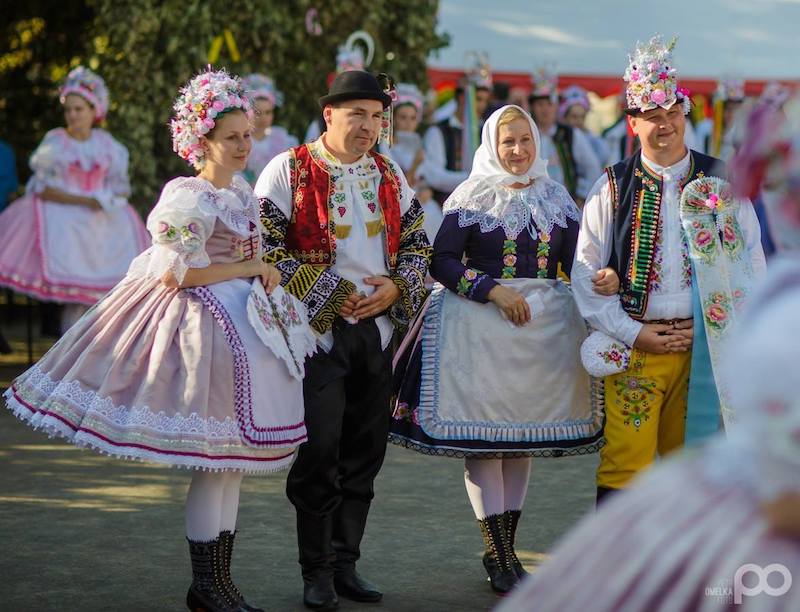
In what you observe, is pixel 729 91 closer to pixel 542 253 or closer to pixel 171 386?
pixel 542 253

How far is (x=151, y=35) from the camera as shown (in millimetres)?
9789

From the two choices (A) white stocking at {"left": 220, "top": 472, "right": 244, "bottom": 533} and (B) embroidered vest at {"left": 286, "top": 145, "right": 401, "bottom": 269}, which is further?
(B) embroidered vest at {"left": 286, "top": 145, "right": 401, "bottom": 269}

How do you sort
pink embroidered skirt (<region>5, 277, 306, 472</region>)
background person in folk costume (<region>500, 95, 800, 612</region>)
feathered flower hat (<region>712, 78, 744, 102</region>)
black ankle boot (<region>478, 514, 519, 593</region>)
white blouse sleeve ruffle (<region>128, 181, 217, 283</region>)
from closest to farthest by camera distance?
1. background person in folk costume (<region>500, 95, 800, 612</region>)
2. pink embroidered skirt (<region>5, 277, 306, 472</region>)
3. white blouse sleeve ruffle (<region>128, 181, 217, 283</region>)
4. black ankle boot (<region>478, 514, 519, 593</region>)
5. feathered flower hat (<region>712, 78, 744, 102</region>)

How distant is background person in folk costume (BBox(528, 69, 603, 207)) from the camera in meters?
10.7

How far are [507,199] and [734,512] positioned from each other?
2.73m

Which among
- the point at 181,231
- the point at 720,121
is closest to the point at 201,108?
the point at 181,231

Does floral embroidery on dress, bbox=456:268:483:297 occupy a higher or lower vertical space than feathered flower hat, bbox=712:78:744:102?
lower

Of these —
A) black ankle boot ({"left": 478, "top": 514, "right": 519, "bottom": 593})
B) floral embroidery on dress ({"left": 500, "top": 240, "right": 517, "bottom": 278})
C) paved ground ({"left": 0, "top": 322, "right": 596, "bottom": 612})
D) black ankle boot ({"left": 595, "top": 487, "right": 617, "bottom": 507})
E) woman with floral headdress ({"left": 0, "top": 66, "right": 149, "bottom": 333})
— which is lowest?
paved ground ({"left": 0, "top": 322, "right": 596, "bottom": 612})

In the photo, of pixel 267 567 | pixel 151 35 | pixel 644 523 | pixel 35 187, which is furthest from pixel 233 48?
pixel 644 523

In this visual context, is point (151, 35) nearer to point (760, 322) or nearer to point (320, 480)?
point (320, 480)

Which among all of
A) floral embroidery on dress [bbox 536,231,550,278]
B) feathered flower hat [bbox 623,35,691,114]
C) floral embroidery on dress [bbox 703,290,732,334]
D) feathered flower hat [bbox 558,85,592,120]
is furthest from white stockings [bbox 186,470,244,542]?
feathered flower hat [bbox 558,85,592,120]

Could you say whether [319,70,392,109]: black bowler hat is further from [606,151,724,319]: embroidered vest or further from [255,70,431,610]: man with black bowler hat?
[606,151,724,319]: embroidered vest

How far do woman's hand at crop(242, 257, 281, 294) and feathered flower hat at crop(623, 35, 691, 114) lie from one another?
128 cm

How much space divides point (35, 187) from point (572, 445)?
5.05m
